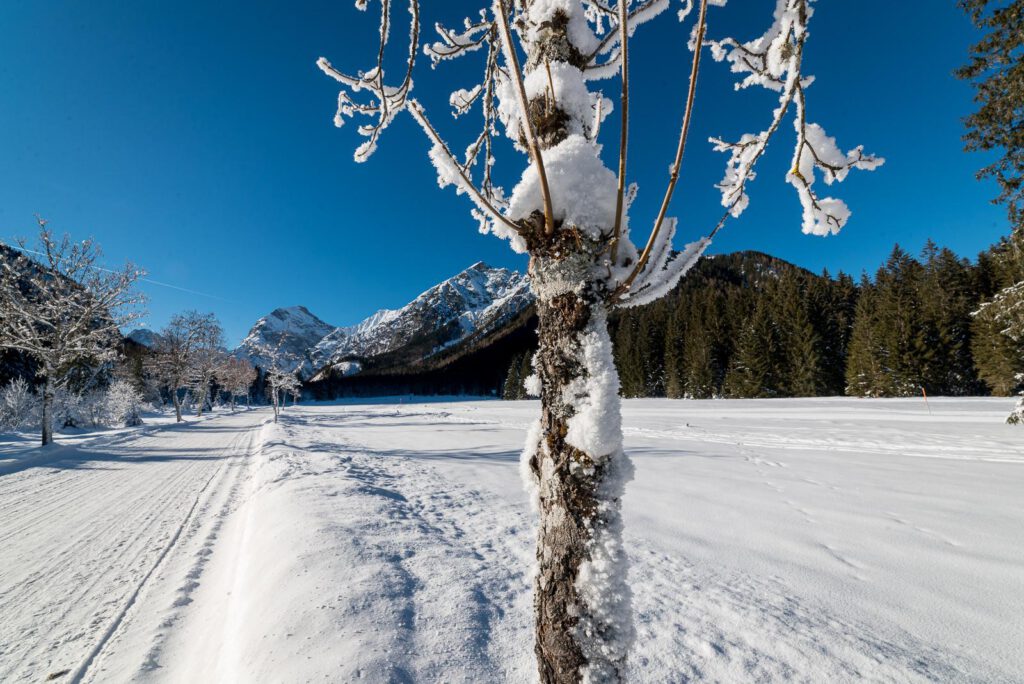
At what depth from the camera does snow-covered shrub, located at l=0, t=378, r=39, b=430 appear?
59.4ft

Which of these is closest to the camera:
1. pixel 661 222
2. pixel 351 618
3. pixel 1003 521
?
pixel 661 222

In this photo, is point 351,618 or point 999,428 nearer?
point 351,618

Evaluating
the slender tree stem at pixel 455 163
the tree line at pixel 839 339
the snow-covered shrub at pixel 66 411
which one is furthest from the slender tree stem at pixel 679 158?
the snow-covered shrub at pixel 66 411

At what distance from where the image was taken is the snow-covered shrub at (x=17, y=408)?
1811cm

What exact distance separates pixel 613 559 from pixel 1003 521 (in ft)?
20.0

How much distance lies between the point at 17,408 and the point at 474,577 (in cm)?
2835

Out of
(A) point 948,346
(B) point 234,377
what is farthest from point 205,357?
(A) point 948,346

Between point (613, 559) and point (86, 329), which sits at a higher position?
point (86, 329)

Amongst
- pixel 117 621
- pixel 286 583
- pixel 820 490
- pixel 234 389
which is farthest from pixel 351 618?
pixel 234 389

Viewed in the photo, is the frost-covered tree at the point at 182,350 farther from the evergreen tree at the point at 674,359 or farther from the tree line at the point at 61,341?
the evergreen tree at the point at 674,359

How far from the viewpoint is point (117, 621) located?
9.80 ft

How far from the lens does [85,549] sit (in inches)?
169

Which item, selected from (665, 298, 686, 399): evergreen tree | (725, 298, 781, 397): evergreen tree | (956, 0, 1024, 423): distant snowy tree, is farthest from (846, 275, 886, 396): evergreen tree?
(956, 0, 1024, 423): distant snowy tree

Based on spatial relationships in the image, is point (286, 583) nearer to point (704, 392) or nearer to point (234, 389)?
point (704, 392)
